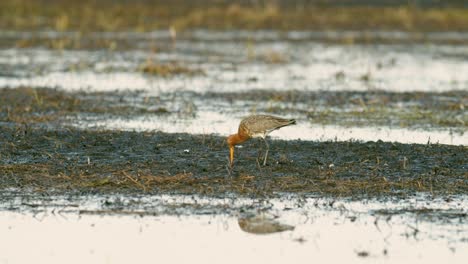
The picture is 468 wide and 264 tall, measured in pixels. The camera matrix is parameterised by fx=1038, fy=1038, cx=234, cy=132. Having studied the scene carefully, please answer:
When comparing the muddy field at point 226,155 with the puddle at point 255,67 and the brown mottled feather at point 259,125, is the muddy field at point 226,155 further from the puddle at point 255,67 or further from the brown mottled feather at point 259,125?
the brown mottled feather at point 259,125

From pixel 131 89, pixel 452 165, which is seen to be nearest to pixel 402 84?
pixel 131 89

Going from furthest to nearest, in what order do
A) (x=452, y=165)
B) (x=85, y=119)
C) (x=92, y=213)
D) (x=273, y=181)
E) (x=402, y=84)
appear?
1. (x=402, y=84)
2. (x=85, y=119)
3. (x=452, y=165)
4. (x=273, y=181)
5. (x=92, y=213)

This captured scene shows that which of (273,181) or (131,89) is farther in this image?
(131,89)

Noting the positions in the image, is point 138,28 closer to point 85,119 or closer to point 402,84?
point 402,84

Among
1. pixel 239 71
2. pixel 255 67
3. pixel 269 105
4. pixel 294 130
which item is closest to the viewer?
pixel 294 130

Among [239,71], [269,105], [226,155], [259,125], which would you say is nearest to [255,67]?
[239,71]

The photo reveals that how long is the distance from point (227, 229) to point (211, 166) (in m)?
2.64

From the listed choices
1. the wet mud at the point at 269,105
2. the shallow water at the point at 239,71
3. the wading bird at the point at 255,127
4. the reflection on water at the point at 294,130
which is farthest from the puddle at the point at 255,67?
the wading bird at the point at 255,127

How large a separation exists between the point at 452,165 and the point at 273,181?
235 centimetres

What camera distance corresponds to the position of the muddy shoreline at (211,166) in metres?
11.1

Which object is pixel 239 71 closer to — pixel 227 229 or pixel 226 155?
pixel 226 155

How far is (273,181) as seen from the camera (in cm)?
1138

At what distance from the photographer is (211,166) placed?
1210cm

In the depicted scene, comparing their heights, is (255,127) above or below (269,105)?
above
